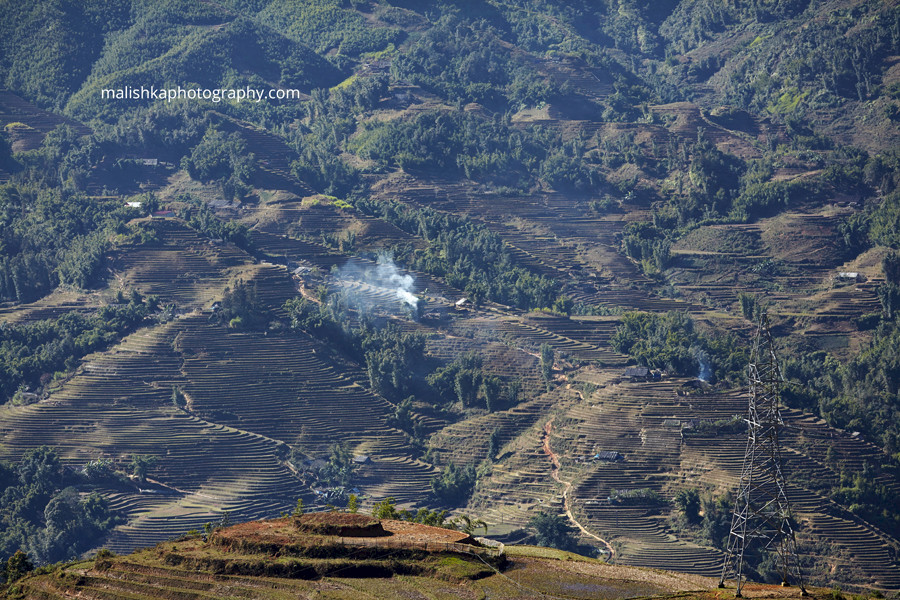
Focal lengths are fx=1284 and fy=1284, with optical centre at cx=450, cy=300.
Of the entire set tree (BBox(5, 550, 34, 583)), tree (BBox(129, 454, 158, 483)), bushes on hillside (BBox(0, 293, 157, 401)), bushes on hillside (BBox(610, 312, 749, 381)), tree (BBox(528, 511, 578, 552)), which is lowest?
tree (BBox(528, 511, 578, 552))

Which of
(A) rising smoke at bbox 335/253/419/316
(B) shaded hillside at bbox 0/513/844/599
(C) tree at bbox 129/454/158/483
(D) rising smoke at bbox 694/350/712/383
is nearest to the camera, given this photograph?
(B) shaded hillside at bbox 0/513/844/599

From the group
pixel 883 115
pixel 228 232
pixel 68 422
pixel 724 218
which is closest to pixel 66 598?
pixel 68 422

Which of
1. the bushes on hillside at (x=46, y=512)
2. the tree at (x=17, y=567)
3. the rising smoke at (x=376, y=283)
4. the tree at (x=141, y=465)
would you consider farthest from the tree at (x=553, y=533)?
the tree at (x=17, y=567)

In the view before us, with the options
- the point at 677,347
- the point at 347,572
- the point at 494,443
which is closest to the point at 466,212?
the point at 677,347

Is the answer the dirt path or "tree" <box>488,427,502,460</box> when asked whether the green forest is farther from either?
the dirt path

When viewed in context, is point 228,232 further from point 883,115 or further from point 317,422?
point 883,115

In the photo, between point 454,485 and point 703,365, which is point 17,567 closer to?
point 454,485

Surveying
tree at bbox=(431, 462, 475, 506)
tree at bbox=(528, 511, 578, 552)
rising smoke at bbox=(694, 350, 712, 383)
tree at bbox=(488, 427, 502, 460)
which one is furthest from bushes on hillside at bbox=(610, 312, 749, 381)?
tree at bbox=(528, 511, 578, 552)
